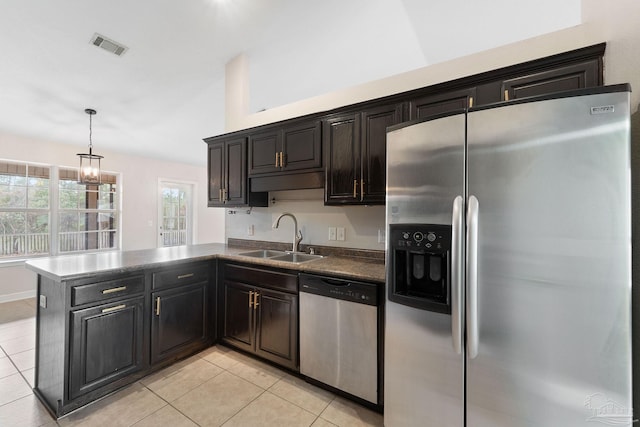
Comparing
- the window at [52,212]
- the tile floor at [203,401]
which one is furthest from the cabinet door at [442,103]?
the window at [52,212]

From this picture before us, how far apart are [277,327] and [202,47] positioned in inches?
119

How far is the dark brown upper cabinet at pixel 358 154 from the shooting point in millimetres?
2105

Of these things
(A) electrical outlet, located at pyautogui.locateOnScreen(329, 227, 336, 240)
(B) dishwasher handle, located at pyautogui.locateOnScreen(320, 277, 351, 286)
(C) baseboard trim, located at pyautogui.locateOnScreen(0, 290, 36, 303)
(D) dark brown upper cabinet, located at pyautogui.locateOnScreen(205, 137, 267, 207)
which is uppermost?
(D) dark brown upper cabinet, located at pyautogui.locateOnScreen(205, 137, 267, 207)

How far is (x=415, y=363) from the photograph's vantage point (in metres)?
1.39

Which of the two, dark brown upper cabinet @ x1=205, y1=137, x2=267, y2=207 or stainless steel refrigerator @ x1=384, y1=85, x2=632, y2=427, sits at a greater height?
dark brown upper cabinet @ x1=205, y1=137, x2=267, y2=207

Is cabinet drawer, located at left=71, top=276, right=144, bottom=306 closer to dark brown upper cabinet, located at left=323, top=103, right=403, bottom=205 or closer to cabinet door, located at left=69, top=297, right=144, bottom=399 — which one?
cabinet door, located at left=69, top=297, right=144, bottom=399

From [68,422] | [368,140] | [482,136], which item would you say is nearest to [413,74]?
[368,140]

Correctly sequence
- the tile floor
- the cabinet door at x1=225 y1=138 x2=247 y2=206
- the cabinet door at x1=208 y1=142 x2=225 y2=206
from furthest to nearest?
the cabinet door at x1=208 y1=142 x2=225 y2=206
the cabinet door at x1=225 y1=138 x2=247 y2=206
the tile floor

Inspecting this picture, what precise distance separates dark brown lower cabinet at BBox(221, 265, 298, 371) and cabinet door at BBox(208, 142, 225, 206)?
970 mm

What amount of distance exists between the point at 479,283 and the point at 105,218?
21.7ft

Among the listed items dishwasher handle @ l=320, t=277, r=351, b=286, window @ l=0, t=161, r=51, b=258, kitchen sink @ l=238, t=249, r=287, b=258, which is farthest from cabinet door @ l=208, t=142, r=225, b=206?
window @ l=0, t=161, r=51, b=258

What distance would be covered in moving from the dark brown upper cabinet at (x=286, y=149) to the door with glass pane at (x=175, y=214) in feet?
15.3

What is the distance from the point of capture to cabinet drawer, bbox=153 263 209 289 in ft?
7.34

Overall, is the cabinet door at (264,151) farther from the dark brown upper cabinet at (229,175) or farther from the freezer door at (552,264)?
the freezer door at (552,264)
